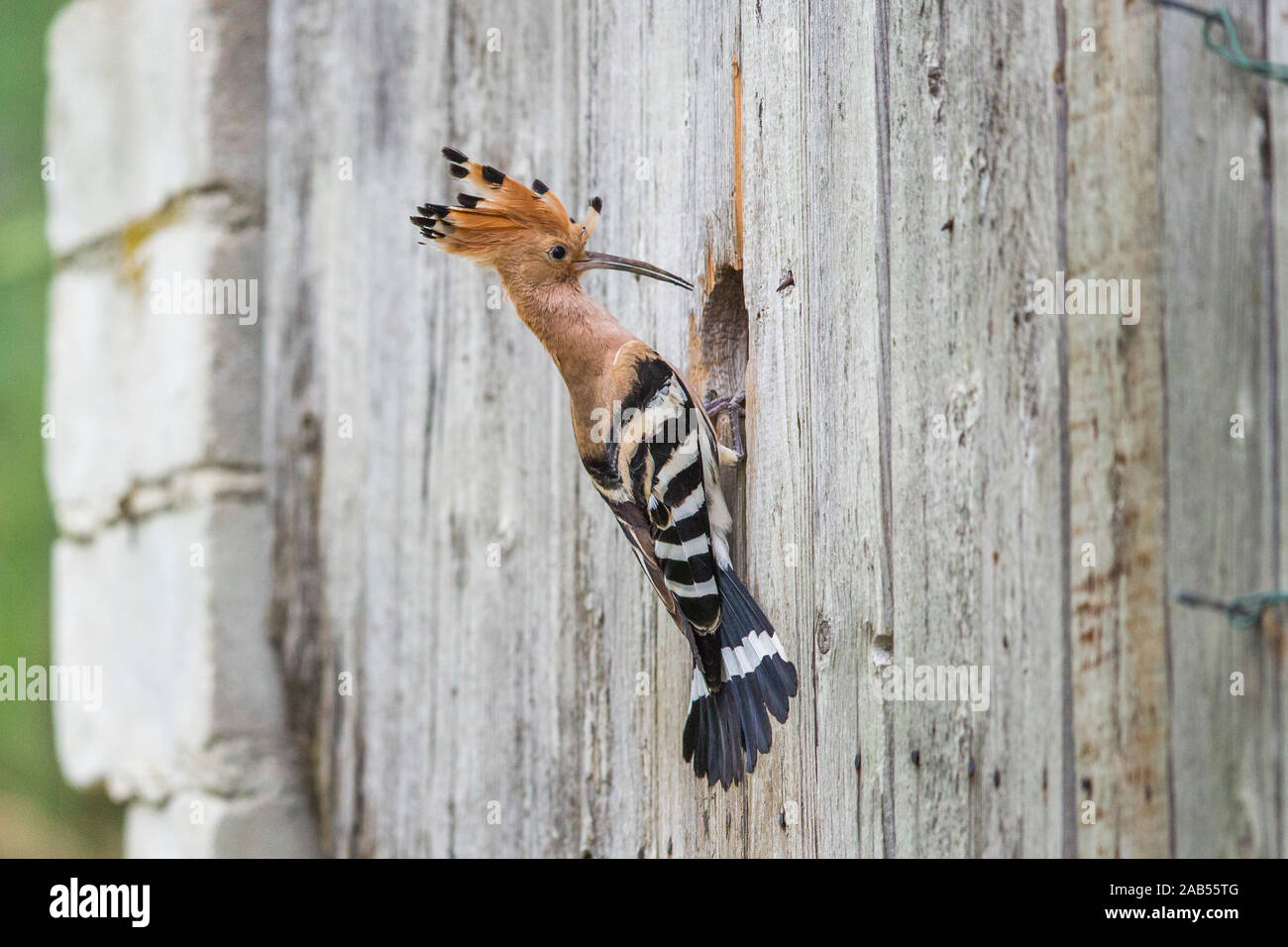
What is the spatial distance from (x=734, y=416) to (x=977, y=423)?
537mm

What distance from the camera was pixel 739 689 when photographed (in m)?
1.81

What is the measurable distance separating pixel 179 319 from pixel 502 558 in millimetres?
1128

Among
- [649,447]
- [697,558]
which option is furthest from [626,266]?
[697,558]

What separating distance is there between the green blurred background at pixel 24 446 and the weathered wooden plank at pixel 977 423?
2.57 meters

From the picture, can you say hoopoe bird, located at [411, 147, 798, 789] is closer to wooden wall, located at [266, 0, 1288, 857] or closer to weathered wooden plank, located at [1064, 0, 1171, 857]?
wooden wall, located at [266, 0, 1288, 857]

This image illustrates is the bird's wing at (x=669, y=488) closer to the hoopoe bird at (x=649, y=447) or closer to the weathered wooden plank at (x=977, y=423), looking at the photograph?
the hoopoe bird at (x=649, y=447)

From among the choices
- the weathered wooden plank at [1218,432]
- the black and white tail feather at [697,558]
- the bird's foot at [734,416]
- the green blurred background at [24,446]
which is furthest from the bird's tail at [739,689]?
the green blurred background at [24,446]

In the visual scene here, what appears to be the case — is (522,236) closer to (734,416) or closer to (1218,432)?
(734,416)

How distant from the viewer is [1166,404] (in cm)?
139

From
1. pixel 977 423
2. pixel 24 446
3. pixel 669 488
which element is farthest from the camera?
pixel 24 446

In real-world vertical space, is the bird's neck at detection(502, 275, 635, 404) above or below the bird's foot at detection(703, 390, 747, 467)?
above

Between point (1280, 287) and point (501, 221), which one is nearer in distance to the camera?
point (1280, 287)

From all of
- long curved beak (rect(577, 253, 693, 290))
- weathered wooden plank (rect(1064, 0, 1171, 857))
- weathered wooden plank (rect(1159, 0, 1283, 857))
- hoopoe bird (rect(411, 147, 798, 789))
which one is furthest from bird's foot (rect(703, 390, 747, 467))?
weathered wooden plank (rect(1159, 0, 1283, 857))

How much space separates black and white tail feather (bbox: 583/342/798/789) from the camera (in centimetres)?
181
